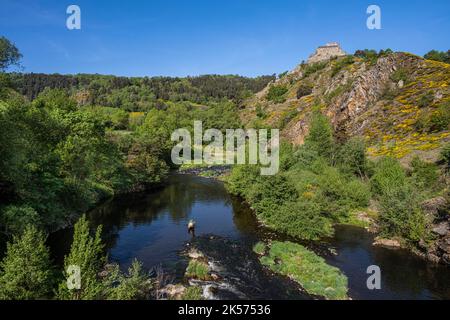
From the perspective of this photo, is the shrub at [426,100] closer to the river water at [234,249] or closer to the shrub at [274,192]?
the river water at [234,249]

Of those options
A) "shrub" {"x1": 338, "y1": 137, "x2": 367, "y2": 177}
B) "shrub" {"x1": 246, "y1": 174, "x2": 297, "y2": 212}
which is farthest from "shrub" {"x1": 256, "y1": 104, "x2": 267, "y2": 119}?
"shrub" {"x1": 246, "y1": 174, "x2": 297, "y2": 212}

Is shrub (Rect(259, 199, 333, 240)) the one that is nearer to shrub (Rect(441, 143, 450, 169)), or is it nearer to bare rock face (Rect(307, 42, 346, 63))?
shrub (Rect(441, 143, 450, 169))

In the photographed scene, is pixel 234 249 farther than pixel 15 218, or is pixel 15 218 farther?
pixel 234 249

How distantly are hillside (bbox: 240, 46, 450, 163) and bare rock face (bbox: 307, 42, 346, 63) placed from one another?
3673 centimetres

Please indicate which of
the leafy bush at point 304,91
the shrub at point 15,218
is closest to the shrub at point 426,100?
the leafy bush at point 304,91

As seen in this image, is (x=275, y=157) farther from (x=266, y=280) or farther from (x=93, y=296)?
(x=93, y=296)

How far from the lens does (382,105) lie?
9588 centimetres

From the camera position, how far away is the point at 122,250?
36719 millimetres

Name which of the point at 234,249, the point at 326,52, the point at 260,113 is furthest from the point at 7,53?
the point at 326,52

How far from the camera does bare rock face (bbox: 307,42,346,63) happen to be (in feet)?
634

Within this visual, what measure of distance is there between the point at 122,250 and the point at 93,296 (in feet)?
57.4

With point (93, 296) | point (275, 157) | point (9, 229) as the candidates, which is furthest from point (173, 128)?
point (93, 296)

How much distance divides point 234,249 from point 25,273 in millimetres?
22065

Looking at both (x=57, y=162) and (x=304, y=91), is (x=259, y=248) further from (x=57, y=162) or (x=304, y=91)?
(x=304, y=91)
